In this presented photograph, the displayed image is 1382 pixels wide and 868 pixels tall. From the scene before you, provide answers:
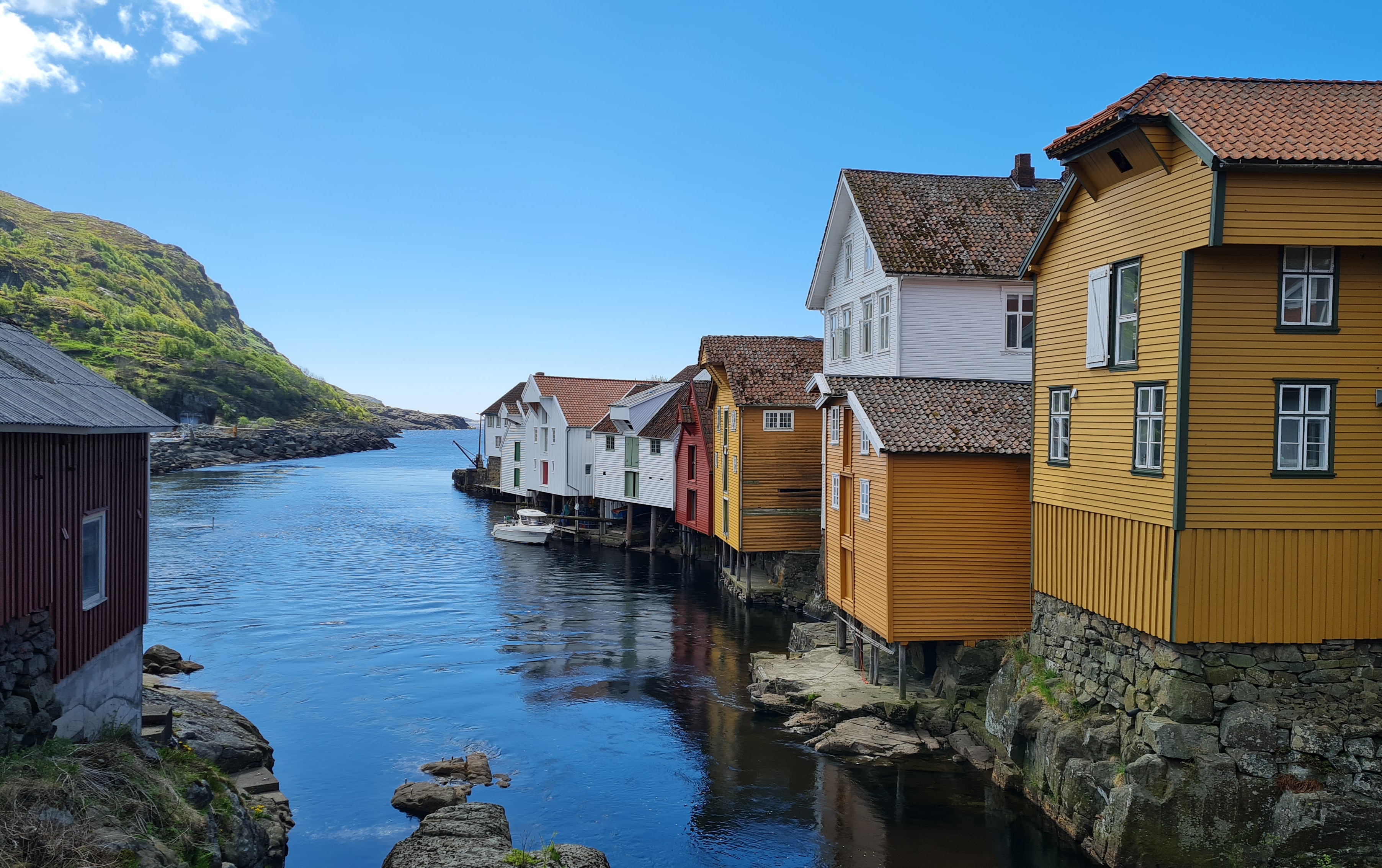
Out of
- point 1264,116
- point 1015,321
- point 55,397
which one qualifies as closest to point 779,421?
point 1015,321

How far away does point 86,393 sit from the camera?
1418 centimetres

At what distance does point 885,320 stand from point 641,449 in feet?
93.9

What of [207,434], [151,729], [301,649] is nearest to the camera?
[151,729]

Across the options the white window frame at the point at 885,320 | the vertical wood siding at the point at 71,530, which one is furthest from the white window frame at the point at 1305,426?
the vertical wood siding at the point at 71,530

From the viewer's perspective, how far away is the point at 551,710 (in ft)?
84.6

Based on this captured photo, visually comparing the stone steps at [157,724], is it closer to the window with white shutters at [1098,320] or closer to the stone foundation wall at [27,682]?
the stone foundation wall at [27,682]

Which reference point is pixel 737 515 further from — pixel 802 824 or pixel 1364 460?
pixel 1364 460

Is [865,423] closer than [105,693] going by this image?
No

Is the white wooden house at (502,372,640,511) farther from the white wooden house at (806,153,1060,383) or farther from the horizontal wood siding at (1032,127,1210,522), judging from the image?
the horizontal wood siding at (1032,127,1210,522)

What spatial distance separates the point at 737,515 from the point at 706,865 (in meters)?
23.9

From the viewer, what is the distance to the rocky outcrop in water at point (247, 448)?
379 feet

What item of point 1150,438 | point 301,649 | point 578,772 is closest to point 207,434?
point 301,649

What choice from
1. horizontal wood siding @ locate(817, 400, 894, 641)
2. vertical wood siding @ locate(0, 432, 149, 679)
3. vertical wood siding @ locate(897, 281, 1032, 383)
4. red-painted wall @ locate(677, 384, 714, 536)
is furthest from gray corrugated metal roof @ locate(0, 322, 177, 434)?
red-painted wall @ locate(677, 384, 714, 536)

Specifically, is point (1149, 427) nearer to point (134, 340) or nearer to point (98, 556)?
point (98, 556)
